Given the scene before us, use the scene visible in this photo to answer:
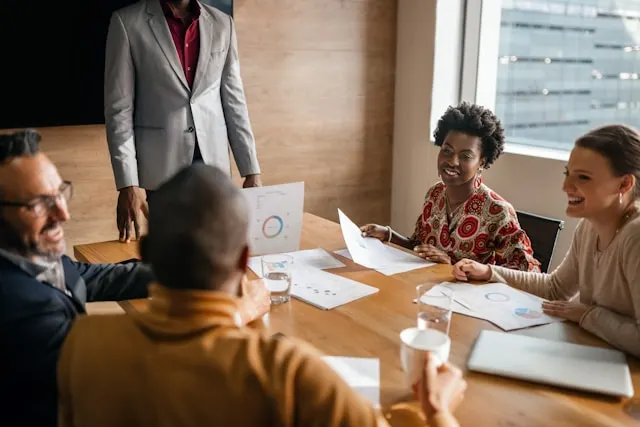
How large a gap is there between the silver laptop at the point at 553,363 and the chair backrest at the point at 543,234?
1.00m

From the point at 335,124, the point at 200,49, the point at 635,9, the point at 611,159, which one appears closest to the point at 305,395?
the point at 611,159

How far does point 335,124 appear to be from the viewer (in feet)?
12.3

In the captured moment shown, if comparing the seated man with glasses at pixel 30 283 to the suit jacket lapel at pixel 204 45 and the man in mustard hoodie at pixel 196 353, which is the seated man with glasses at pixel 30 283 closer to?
the man in mustard hoodie at pixel 196 353

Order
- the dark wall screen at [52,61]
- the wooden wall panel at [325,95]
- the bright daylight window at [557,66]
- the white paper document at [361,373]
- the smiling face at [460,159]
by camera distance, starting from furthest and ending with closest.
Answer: the wooden wall panel at [325,95] → the bright daylight window at [557,66] → the dark wall screen at [52,61] → the smiling face at [460,159] → the white paper document at [361,373]

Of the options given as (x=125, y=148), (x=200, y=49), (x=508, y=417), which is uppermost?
(x=200, y=49)

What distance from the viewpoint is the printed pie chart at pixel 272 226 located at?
82.1 inches

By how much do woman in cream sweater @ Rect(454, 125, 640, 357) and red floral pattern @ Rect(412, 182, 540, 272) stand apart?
452 mm

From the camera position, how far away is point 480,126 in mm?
2373

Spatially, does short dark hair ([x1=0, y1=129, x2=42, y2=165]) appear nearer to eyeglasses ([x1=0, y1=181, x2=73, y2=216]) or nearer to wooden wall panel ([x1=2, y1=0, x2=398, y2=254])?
eyeglasses ([x1=0, y1=181, x2=73, y2=216])

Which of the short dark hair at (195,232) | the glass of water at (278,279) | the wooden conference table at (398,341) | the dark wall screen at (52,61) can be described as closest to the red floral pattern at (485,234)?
the wooden conference table at (398,341)

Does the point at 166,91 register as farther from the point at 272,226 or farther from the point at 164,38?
the point at 272,226

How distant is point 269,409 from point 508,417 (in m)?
0.54

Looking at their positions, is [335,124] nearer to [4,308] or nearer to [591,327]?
[591,327]

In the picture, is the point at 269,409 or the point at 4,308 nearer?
the point at 269,409
